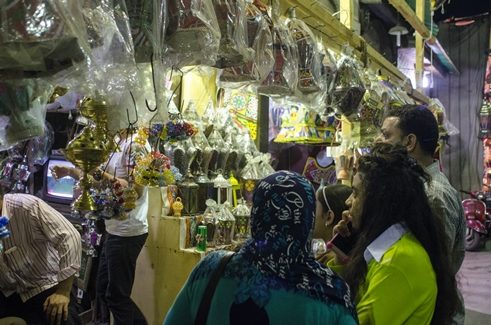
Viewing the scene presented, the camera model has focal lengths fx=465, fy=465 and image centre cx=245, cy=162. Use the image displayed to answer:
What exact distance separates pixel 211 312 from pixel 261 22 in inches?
49.5

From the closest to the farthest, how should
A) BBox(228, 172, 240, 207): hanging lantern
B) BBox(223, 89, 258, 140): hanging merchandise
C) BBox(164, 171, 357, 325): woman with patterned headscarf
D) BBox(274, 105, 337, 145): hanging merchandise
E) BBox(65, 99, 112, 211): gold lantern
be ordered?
1. BBox(164, 171, 357, 325): woman with patterned headscarf
2. BBox(65, 99, 112, 211): gold lantern
3. BBox(228, 172, 240, 207): hanging lantern
4. BBox(223, 89, 258, 140): hanging merchandise
5. BBox(274, 105, 337, 145): hanging merchandise

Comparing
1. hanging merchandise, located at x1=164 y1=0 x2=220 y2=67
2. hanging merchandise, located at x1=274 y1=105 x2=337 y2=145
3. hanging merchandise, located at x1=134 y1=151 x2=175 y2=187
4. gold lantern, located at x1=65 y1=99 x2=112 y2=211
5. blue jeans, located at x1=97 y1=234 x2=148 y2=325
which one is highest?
hanging merchandise, located at x1=164 y1=0 x2=220 y2=67

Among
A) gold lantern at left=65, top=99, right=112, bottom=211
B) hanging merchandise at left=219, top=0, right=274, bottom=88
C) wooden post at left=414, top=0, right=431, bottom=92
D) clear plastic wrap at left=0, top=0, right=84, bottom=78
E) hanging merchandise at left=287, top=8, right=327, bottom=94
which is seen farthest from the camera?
wooden post at left=414, top=0, right=431, bottom=92

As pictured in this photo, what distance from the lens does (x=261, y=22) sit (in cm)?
191

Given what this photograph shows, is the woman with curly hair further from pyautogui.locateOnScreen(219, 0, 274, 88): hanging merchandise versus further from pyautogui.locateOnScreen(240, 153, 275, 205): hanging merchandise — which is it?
pyautogui.locateOnScreen(240, 153, 275, 205): hanging merchandise

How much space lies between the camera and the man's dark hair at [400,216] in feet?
4.52

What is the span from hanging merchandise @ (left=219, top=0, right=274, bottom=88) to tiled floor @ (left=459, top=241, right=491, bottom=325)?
2.64m

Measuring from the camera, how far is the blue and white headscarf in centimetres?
103

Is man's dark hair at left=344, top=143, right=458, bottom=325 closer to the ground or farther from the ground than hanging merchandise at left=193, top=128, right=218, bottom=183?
closer to the ground

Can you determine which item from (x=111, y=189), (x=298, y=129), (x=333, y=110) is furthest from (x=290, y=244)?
(x=298, y=129)

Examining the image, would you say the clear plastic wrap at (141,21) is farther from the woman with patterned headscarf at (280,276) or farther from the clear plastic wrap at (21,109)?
the woman with patterned headscarf at (280,276)

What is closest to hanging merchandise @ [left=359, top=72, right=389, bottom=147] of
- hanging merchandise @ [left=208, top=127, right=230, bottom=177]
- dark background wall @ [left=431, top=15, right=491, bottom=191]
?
hanging merchandise @ [left=208, top=127, right=230, bottom=177]

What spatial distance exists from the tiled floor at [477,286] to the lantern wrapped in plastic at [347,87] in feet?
5.74

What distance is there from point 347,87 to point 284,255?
2.04 metres
